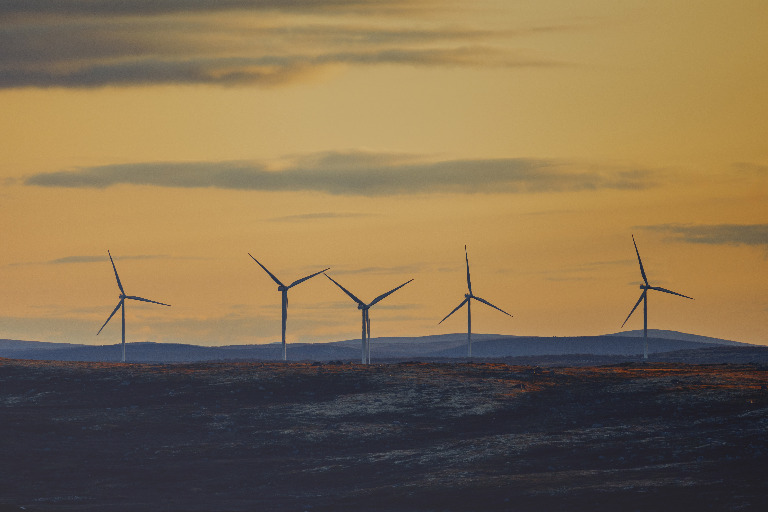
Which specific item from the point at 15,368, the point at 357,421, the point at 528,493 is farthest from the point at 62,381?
the point at 528,493

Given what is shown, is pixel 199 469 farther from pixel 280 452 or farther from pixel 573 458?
pixel 573 458

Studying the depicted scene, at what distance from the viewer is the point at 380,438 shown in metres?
119

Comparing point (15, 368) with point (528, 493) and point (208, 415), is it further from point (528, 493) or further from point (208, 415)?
point (528, 493)

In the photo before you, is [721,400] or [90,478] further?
[721,400]

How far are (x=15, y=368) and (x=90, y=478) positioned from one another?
53550 millimetres

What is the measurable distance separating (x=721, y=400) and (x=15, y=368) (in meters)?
79.0

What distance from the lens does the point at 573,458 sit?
334 feet

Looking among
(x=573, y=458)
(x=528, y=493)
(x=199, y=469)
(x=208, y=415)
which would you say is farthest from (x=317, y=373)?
(x=528, y=493)

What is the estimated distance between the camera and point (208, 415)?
433 feet

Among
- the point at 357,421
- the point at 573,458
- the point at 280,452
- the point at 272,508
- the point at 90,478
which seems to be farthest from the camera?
the point at 357,421

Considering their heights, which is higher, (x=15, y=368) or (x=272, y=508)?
(x=15, y=368)

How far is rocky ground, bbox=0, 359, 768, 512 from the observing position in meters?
90.9

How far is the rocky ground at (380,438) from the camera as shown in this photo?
90875 mm

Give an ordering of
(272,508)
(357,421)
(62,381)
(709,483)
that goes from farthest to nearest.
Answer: (62,381), (357,421), (272,508), (709,483)
